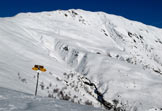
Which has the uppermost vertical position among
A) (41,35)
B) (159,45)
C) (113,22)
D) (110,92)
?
(113,22)

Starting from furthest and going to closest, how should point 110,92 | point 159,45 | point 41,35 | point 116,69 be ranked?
point 159,45
point 41,35
point 116,69
point 110,92

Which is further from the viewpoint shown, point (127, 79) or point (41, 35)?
point (41, 35)

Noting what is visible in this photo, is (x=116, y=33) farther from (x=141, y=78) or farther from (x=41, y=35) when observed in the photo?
(x=141, y=78)

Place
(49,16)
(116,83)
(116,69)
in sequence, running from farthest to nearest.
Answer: (49,16) → (116,69) → (116,83)

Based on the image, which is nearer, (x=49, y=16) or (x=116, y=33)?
(x=49, y=16)

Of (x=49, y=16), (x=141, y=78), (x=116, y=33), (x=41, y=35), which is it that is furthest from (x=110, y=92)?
(x=116, y=33)

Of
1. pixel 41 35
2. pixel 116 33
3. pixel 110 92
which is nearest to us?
pixel 110 92

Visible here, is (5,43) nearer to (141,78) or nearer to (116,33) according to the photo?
(141,78)

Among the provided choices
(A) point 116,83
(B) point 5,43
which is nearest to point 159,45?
(A) point 116,83

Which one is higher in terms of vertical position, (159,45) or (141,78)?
(159,45)
